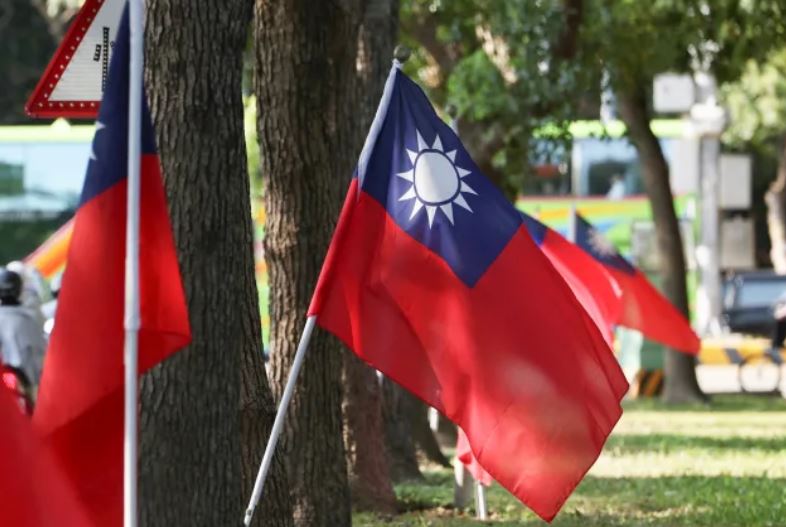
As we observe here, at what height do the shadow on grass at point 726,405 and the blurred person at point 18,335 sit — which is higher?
the blurred person at point 18,335

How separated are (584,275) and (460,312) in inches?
218

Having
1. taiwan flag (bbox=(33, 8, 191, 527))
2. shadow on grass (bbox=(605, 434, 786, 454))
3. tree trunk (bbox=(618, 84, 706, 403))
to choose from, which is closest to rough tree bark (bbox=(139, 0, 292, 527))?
taiwan flag (bbox=(33, 8, 191, 527))

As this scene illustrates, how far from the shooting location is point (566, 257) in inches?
512

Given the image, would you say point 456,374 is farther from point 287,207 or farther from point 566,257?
point 566,257

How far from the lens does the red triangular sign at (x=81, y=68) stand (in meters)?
7.75

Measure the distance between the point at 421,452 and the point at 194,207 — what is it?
427 inches

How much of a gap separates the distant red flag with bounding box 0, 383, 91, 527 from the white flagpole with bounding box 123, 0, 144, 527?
0.75 feet

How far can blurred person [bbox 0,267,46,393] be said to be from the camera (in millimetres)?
14242

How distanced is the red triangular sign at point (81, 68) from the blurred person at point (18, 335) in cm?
634

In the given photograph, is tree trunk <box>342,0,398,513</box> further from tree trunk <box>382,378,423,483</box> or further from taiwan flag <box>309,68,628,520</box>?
taiwan flag <box>309,68,628,520</box>

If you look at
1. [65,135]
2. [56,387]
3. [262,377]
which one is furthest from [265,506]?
[65,135]

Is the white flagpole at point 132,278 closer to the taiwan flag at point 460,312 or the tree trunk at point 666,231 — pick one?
the taiwan flag at point 460,312

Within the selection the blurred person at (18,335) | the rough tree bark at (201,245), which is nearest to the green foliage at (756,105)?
the blurred person at (18,335)

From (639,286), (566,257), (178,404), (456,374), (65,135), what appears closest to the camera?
(178,404)
